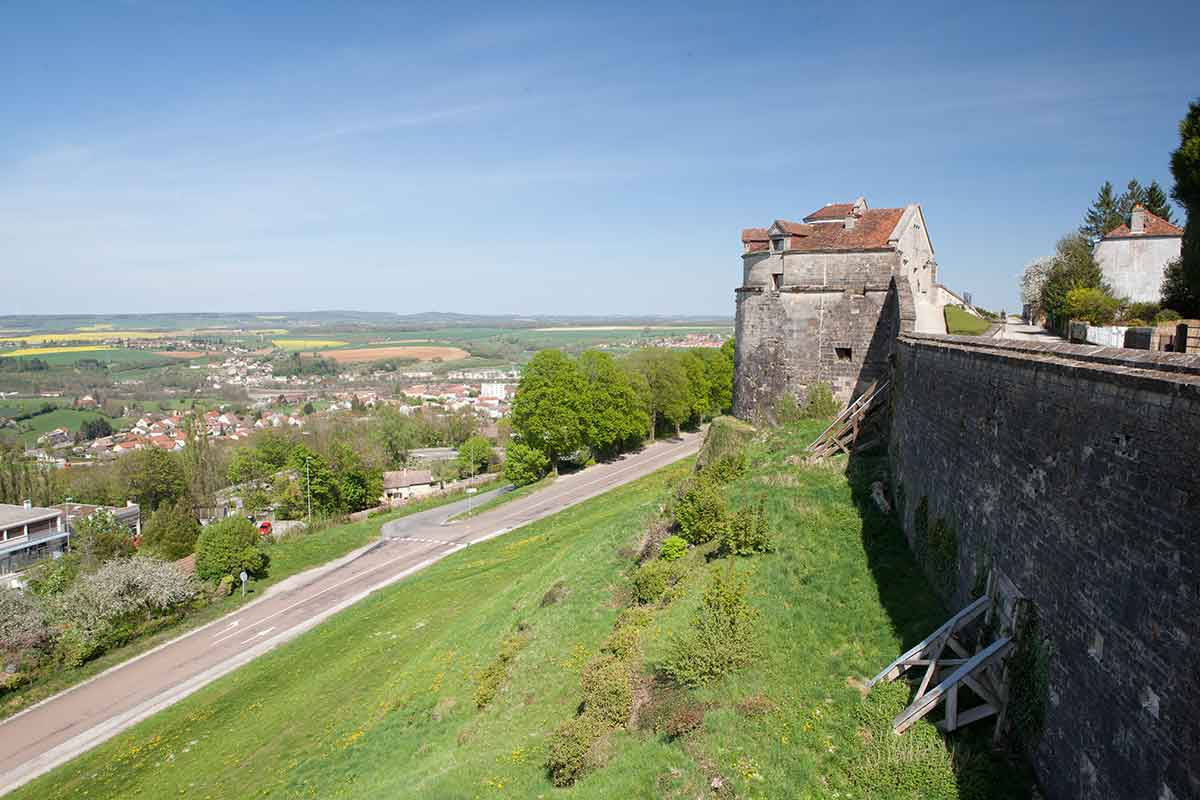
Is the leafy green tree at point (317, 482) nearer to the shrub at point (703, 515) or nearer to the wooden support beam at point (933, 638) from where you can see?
the shrub at point (703, 515)

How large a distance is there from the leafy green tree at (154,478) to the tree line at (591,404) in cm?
3566

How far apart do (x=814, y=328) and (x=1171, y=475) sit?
1811 centimetres

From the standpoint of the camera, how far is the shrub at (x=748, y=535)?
17.3 m

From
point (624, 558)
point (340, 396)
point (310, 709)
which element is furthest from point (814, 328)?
point (340, 396)

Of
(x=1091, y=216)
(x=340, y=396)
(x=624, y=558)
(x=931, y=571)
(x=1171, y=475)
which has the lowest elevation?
(x=340, y=396)

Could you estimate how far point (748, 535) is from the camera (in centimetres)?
1742

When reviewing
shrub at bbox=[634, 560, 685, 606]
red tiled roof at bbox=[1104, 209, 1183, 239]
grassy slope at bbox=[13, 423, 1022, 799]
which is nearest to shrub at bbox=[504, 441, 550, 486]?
grassy slope at bbox=[13, 423, 1022, 799]

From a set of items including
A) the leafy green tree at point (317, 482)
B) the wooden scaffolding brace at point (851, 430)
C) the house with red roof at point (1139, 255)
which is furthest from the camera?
the leafy green tree at point (317, 482)

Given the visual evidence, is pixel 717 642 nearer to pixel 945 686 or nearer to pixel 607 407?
pixel 945 686

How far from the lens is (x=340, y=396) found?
568ft

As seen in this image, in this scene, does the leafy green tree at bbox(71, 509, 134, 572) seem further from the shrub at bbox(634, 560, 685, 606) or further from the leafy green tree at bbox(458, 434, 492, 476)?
the shrub at bbox(634, 560, 685, 606)

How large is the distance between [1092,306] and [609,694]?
62.8 feet

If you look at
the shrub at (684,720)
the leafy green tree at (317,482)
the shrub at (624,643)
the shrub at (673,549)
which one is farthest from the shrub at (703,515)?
the leafy green tree at (317,482)

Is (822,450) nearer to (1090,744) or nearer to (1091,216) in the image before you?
(1090,744)
